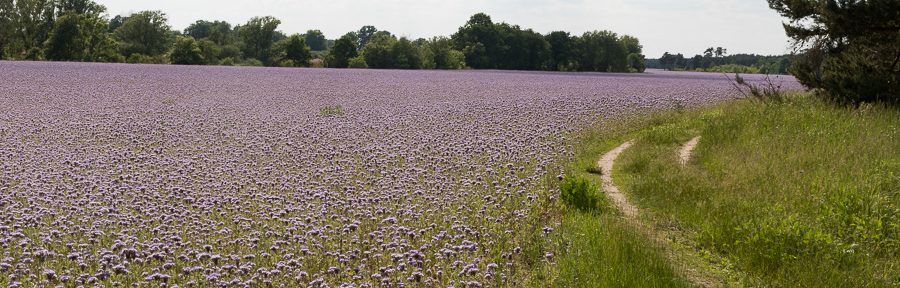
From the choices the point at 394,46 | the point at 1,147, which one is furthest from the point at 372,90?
the point at 394,46

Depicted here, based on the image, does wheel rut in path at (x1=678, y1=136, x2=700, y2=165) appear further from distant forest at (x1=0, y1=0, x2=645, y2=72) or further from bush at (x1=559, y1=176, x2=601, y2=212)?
distant forest at (x1=0, y1=0, x2=645, y2=72)

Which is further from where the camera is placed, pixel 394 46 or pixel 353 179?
pixel 394 46

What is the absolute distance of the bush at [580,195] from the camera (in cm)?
761

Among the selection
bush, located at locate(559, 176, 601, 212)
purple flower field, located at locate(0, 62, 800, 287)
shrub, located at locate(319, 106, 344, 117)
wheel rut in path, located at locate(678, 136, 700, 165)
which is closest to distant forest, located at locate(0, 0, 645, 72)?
shrub, located at locate(319, 106, 344, 117)

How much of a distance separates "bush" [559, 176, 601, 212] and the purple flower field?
0.36 metres

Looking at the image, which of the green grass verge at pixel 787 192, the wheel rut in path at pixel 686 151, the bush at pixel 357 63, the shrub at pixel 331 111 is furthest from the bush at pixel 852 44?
the bush at pixel 357 63

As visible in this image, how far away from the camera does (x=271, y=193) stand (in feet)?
24.7

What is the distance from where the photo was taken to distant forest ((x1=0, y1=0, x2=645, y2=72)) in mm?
52947

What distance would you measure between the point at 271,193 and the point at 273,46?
6626 cm

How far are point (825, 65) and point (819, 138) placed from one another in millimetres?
5820

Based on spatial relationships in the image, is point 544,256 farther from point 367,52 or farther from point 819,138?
point 367,52

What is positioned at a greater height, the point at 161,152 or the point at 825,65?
the point at 825,65

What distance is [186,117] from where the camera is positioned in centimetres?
1361

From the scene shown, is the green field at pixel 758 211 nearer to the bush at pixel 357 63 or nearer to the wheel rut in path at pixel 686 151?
the wheel rut in path at pixel 686 151
